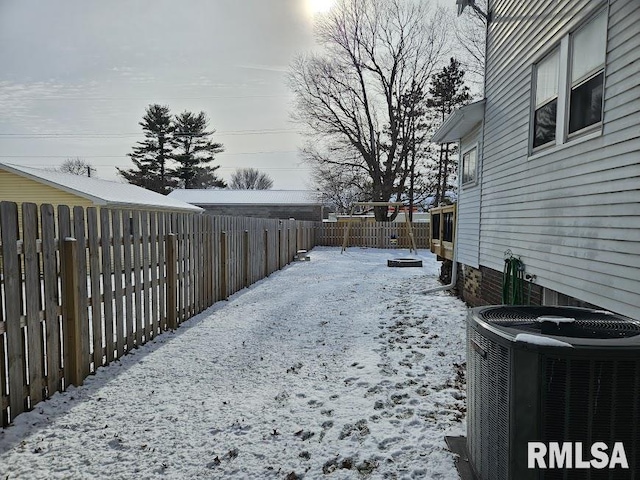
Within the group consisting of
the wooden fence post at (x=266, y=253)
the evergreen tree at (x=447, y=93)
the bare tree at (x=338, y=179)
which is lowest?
the wooden fence post at (x=266, y=253)

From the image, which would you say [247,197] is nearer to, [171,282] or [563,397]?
[171,282]

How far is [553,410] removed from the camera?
167 centimetres

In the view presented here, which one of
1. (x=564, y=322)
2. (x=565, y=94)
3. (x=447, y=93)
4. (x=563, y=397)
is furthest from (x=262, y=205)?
(x=563, y=397)

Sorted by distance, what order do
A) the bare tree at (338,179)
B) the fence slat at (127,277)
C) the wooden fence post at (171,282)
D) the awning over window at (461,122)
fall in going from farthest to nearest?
the bare tree at (338,179) → the awning over window at (461,122) → the wooden fence post at (171,282) → the fence slat at (127,277)

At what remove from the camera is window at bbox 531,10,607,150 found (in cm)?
355

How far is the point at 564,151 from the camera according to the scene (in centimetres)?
403

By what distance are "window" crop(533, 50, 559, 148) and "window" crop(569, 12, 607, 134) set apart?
1.26 ft

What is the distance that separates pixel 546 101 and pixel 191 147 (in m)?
38.9

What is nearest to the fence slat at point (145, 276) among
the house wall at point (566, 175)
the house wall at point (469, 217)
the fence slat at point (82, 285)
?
the fence slat at point (82, 285)

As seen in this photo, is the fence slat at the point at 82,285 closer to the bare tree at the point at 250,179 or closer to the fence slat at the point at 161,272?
the fence slat at the point at 161,272

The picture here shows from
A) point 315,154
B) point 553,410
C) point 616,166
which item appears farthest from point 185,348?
point 315,154

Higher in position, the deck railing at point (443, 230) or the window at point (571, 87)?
the window at point (571, 87)

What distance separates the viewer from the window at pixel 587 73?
350 cm

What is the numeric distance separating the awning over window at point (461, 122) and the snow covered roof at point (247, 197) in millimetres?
21352
